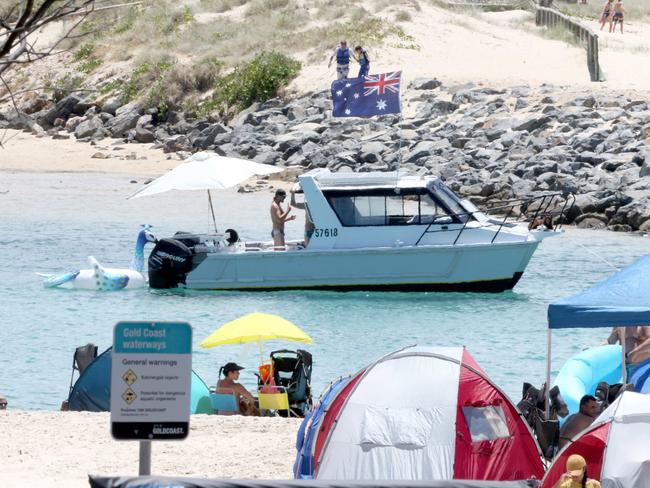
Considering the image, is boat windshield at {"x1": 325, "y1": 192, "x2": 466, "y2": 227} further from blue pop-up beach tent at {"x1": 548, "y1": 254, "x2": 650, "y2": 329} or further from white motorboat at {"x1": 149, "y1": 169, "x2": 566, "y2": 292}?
blue pop-up beach tent at {"x1": 548, "y1": 254, "x2": 650, "y2": 329}

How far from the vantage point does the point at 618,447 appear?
29.9 feet

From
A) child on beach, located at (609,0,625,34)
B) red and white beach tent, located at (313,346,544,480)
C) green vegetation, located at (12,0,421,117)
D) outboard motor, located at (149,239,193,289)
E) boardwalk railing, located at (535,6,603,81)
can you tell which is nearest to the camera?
red and white beach tent, located at (313,346,544,480)

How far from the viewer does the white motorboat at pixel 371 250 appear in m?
24.1

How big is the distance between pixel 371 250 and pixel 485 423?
46.0 ft

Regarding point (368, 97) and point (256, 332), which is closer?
point (256, 332)

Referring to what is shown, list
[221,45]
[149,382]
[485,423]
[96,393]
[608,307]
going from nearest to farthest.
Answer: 1. [149,382]
2. [485,423]
3. [608,307]
4. [96,393]
5. [221,45]

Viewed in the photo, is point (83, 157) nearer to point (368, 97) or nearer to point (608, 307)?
point (368, 97)

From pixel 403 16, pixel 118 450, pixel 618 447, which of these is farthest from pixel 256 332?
→ pixel 403 16

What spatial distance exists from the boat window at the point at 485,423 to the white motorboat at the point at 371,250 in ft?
44.1

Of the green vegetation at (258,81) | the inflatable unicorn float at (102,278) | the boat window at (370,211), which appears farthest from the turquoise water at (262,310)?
the green vegetation at (258,81)

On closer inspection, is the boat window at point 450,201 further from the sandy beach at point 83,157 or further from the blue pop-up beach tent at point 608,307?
the sandy beach at point 83,157

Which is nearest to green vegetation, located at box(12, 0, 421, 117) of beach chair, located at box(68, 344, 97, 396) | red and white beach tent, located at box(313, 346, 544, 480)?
beach chair, located at box(68, 344, 97, 396)

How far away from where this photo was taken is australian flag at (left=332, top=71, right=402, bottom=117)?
24969 mm

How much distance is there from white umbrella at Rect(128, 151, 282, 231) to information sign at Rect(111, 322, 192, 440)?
17.1 metres
